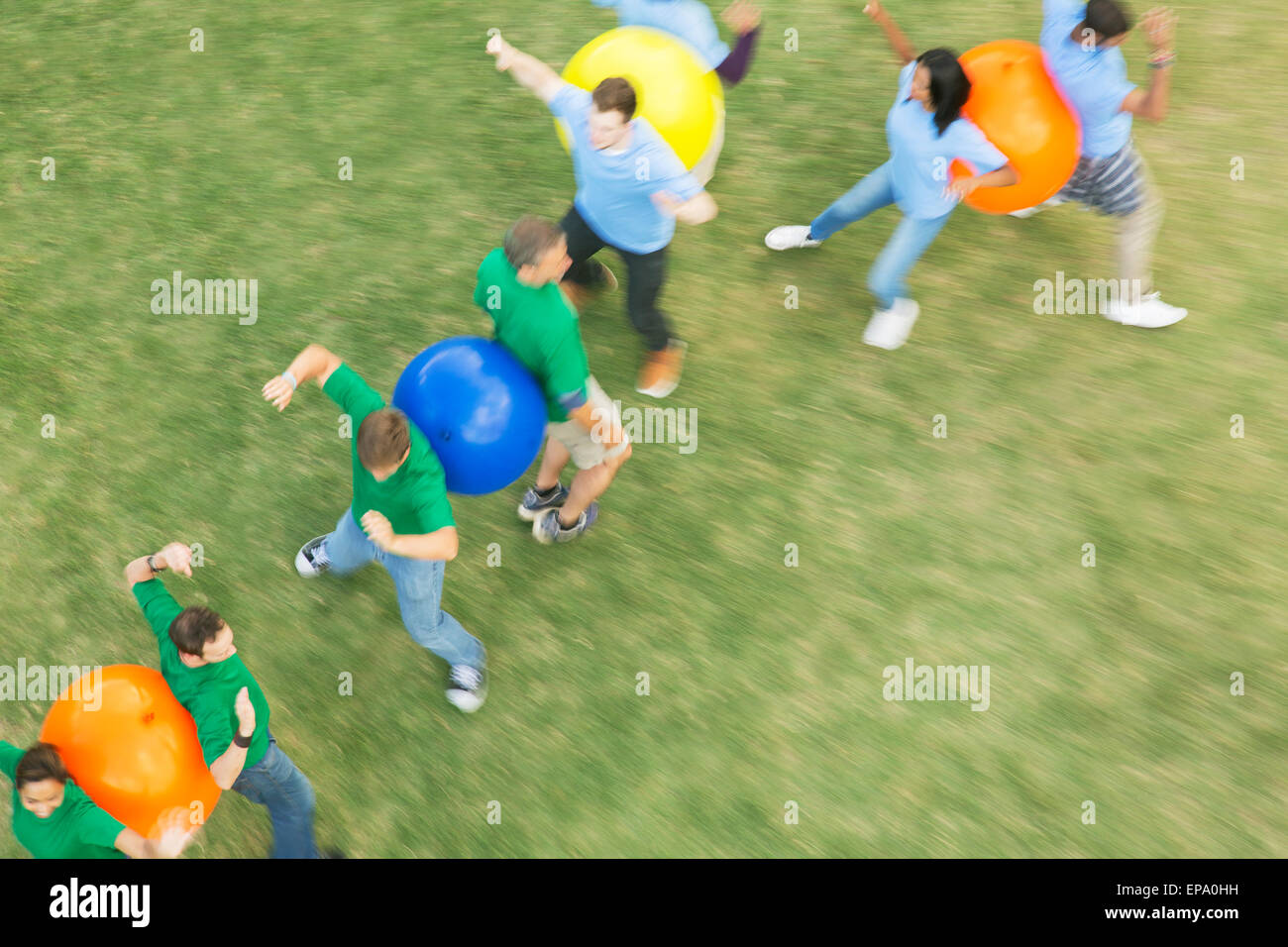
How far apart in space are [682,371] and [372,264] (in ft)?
6.55

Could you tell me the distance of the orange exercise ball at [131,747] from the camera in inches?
131

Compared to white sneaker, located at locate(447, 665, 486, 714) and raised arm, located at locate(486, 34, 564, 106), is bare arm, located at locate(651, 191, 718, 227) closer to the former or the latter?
raised arm, located at locate(486, 34, 564, 106)

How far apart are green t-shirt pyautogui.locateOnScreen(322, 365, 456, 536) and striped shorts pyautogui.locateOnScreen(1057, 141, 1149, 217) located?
3550 mm

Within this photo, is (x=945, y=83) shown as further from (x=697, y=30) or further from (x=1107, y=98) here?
(x=697, y=30)

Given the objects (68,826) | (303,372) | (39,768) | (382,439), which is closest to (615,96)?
(303,372)

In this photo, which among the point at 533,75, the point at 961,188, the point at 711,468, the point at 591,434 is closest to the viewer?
the point at 591,434

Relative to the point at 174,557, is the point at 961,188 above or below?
above

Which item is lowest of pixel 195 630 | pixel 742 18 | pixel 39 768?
pixel 39 768

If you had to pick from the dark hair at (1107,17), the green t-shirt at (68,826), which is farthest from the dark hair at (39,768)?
the dark hair at (1107,17)

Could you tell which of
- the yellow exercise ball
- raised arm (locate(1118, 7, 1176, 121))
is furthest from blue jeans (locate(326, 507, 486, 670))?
raised arm (locate(1118, 7, 1176, 121))

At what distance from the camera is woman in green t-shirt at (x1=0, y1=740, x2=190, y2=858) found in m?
3.19

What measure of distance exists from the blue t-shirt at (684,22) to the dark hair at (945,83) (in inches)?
43.4

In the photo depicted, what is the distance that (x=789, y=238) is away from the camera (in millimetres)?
5914

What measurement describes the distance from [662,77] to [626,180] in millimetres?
664
